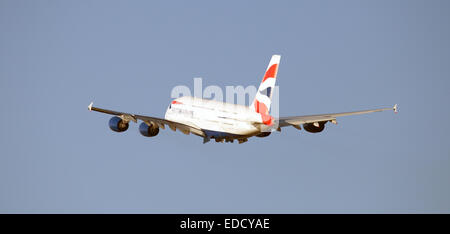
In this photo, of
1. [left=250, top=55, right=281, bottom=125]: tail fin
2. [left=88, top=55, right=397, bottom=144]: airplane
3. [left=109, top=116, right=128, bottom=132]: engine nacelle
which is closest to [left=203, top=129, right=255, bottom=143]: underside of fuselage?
[left=88, top=55, right=397, bottom=144]: airplane

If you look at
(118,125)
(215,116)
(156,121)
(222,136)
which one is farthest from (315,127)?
(118,125)

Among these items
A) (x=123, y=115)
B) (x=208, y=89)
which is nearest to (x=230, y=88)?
(x=208, y=89)

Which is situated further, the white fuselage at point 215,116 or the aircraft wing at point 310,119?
the aircraft wing at point 310,119

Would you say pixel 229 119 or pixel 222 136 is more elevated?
pixel 229 119

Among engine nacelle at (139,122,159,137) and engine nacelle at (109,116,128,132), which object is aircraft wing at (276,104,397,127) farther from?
engine nacelle at (109,116,128,132)

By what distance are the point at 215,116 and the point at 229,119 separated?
7.30ft

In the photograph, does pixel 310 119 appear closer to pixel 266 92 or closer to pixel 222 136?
pixel 266 92

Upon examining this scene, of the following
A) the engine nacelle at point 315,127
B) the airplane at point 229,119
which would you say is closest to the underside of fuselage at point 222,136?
the airplane at point 229,119

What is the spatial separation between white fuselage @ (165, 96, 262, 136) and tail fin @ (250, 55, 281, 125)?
0.61m

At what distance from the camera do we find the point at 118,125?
13925 centimetres

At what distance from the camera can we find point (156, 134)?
14038cm

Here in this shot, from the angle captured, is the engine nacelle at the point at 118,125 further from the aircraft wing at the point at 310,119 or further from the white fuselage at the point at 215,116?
the aircraft wing at the point at 310,119

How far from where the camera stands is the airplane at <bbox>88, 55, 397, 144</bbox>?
13675 centimetres

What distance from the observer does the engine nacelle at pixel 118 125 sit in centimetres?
13938
